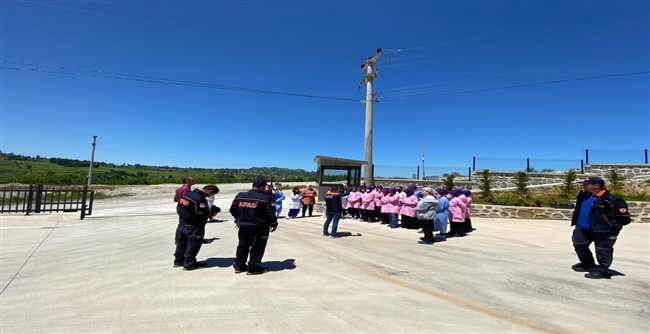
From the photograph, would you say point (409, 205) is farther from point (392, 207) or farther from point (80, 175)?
point (80, 175)

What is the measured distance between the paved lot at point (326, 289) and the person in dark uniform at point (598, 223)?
332mm

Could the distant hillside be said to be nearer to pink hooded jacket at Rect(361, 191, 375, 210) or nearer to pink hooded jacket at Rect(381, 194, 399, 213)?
pink hooded jacket at Rect(361, 191, 375, 210)

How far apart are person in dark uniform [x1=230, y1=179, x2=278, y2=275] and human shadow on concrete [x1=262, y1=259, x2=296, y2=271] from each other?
37cm

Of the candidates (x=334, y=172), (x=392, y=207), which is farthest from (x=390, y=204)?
(x=334, y=172)

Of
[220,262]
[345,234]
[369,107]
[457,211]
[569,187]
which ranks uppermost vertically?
[369,107]

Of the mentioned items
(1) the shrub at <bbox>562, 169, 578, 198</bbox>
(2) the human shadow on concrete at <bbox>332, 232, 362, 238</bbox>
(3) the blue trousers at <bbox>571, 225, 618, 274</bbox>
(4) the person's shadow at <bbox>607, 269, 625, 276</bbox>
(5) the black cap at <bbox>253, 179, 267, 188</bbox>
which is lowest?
(2) the human shadow on concrete at <bbox>332, 232, 362, 238</bbox>

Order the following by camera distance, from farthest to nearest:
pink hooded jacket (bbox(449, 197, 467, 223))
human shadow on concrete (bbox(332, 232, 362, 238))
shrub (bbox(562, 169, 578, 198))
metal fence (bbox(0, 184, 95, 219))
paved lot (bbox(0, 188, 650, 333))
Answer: shrub (bbox(562, 169, 578, 198)) < metal fence (bbox(0, 184, 95, 219)) < human shadow on concrete (bbox(332, 232, 362, 238)) < pink hooded jacket (bbox(449, 197, 467, 223)) < paved lot (bbox(0, 188, 650, 333))

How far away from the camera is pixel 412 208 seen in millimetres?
10898

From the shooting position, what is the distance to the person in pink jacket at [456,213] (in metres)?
9.53

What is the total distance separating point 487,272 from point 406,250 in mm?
2147

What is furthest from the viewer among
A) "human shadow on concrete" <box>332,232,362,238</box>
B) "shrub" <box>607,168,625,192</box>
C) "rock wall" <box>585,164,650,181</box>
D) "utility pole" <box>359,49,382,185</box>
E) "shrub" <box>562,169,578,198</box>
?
"utility pole" <box>359,49,382,185</box>

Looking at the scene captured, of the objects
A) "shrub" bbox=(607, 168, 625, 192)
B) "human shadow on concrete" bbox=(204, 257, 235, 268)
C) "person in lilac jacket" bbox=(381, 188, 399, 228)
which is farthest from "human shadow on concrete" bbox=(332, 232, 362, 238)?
"shrub" bbox=(607, 168, 625, 192)

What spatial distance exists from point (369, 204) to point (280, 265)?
7.06 meters

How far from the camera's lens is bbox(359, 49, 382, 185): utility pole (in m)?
19.6
